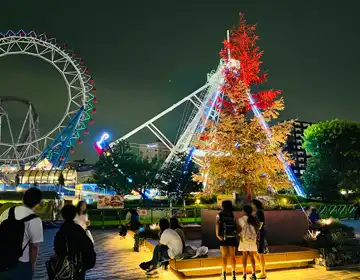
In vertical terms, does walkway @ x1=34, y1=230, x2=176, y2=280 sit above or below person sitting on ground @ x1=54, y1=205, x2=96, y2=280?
below

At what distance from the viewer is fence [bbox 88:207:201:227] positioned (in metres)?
22.3

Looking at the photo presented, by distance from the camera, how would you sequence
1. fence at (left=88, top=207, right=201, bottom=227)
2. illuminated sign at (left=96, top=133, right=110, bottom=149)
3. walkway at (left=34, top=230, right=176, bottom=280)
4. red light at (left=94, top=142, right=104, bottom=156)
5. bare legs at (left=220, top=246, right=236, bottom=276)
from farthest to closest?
illuminated sign at (left=96, top=133, right=110, bottom=149) < red light at (left=94, top=142, right=104, bottom=156) < fence at (left=88, top=207, right=201, bottom=227) < walkway at (left=34, top=230, right=176, bottom=280) < bare legs at (left=220, top=246, right=236, bottom=276)

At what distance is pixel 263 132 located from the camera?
12.1 m

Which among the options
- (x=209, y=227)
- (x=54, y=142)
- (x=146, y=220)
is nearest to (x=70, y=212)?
(x=209, y=227)

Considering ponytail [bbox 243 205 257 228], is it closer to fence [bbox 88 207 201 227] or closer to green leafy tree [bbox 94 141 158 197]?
fence [bbox 88 207 201 227]

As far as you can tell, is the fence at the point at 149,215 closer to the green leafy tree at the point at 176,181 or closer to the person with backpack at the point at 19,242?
the green leafy tree at the point at 176,181

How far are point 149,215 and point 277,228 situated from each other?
13149 millimetres

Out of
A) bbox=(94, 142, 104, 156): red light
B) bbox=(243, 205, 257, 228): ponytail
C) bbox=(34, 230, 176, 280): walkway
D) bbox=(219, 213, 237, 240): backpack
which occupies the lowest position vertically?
bbox=(34, 230, 176, 280): walkway

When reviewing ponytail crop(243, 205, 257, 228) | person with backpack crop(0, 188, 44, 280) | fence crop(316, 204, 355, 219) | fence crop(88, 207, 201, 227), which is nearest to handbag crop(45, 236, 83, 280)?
person with backpack crop(0, 188, 44, 280)

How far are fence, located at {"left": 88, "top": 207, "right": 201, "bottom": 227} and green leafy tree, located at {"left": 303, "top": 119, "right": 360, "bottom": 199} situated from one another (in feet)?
70.0

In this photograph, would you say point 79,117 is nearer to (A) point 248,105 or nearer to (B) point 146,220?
(B) point 146,220

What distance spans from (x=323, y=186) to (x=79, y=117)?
103 ft

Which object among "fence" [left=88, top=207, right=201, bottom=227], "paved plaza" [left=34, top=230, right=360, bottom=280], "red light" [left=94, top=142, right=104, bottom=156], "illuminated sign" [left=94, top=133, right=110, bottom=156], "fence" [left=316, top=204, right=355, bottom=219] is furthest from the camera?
"illuminated sign" [left=94, top=133, right=110, bottom=156]

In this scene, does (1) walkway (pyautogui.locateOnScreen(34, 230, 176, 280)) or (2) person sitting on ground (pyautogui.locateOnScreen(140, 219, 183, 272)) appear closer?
(2) person sitting on ground (pyautogui.locateOnScreen(140, 219, 183, 272))
